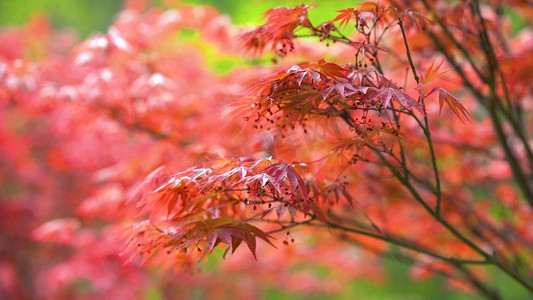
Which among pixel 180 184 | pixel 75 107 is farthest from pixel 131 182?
pixel 180 184

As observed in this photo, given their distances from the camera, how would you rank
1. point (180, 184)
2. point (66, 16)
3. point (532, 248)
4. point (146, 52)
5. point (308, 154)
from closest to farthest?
1. point (180, 184)
2. point (308, 154)
3. point (532, 248)
4. point (146, 52)
5. point (66, 16)

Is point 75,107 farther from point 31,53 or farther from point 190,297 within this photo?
point 190,297

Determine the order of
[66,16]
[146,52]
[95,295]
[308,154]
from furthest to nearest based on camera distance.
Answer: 1. [66,16]
2. [95,295]
3. [146,52]
4. [308,154]

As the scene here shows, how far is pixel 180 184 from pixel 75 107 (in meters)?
2.00

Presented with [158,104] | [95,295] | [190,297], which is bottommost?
[190,297]

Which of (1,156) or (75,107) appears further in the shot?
(1,156)

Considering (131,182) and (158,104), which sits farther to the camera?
(131,182)

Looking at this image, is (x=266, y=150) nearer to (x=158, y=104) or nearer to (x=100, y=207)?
(x=158, y=104)

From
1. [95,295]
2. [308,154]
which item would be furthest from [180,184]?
[95,295]

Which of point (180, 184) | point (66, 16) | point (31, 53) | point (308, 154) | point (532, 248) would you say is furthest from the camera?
point (66, 16)

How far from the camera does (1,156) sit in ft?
16.9

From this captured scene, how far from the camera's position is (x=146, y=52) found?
11.6 ft

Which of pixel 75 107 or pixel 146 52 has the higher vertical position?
pixel 146 52

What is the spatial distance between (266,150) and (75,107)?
62.4 inches
